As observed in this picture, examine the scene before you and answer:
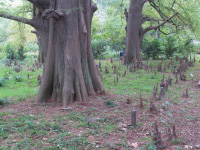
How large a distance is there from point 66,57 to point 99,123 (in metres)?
2.55

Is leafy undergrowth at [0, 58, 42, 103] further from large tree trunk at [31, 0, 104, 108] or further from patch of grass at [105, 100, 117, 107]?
patch of grass at [105, 100, 117, 107]

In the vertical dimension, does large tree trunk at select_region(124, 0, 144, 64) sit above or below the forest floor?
above

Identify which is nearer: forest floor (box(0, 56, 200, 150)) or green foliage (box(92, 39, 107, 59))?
forest floor (box(0, 56, 200, 150))

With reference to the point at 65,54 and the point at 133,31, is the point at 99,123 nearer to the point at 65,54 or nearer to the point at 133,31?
the point at 65,54

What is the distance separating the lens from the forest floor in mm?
4789

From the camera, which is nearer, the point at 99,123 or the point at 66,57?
the point at 99,123

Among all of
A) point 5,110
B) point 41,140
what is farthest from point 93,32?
point 41,140

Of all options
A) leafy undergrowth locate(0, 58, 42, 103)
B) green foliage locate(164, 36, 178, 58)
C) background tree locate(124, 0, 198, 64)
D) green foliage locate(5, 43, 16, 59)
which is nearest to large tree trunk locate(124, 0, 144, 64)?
background tree locate(124, 0, 198, 64)

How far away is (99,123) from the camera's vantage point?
5.99 meters

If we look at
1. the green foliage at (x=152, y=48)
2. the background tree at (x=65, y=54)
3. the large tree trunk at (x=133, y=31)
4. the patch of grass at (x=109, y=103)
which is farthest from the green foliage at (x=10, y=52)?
the patch of grass at (x=109, y=103)

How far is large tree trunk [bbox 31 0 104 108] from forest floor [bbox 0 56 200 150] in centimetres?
44

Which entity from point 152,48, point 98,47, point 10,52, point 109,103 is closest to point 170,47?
point 152,48

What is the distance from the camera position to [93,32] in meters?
23.9

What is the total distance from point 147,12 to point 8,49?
12493mm
